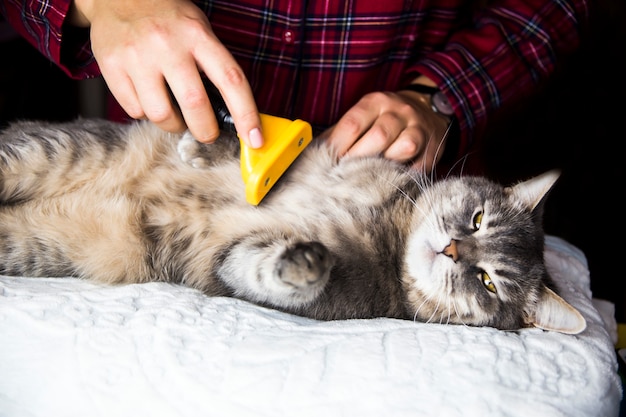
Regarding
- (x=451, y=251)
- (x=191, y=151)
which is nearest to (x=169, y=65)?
(x=191, y=151)

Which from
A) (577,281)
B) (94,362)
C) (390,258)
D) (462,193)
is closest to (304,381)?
(94,362)

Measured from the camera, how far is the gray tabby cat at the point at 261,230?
1.19 metres

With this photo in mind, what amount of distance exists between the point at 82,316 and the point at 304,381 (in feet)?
1.45

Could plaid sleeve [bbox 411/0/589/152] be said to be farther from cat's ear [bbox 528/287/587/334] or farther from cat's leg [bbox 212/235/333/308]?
cat's leg [bbox 212/235/333/308]

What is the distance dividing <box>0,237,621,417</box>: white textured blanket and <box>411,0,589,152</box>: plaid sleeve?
0.91 meters

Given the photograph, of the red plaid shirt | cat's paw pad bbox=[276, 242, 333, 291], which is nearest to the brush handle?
cat's paw pad bbox=[276, 242, 333, 291]

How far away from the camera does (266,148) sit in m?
1.09

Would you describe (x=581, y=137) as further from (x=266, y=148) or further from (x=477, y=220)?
(x=266, y=148)

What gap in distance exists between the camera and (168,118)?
3.50 feet

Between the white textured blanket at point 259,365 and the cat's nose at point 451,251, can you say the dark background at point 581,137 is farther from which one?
the white textured blanket at point 259,365

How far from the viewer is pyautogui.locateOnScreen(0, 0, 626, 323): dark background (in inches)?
Result: 89.5

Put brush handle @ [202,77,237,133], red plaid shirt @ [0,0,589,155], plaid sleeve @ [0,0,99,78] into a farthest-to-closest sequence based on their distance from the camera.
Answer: red plaid shirt @ [0,0,589,155] < plaid sleeve @ [0,0,99,78] < brush handle @ [202,77,237,133]

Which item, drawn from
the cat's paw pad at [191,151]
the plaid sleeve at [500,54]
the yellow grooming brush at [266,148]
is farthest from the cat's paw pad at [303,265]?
the plaid sleeve at [500,54]

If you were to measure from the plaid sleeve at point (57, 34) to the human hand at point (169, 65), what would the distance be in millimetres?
222
